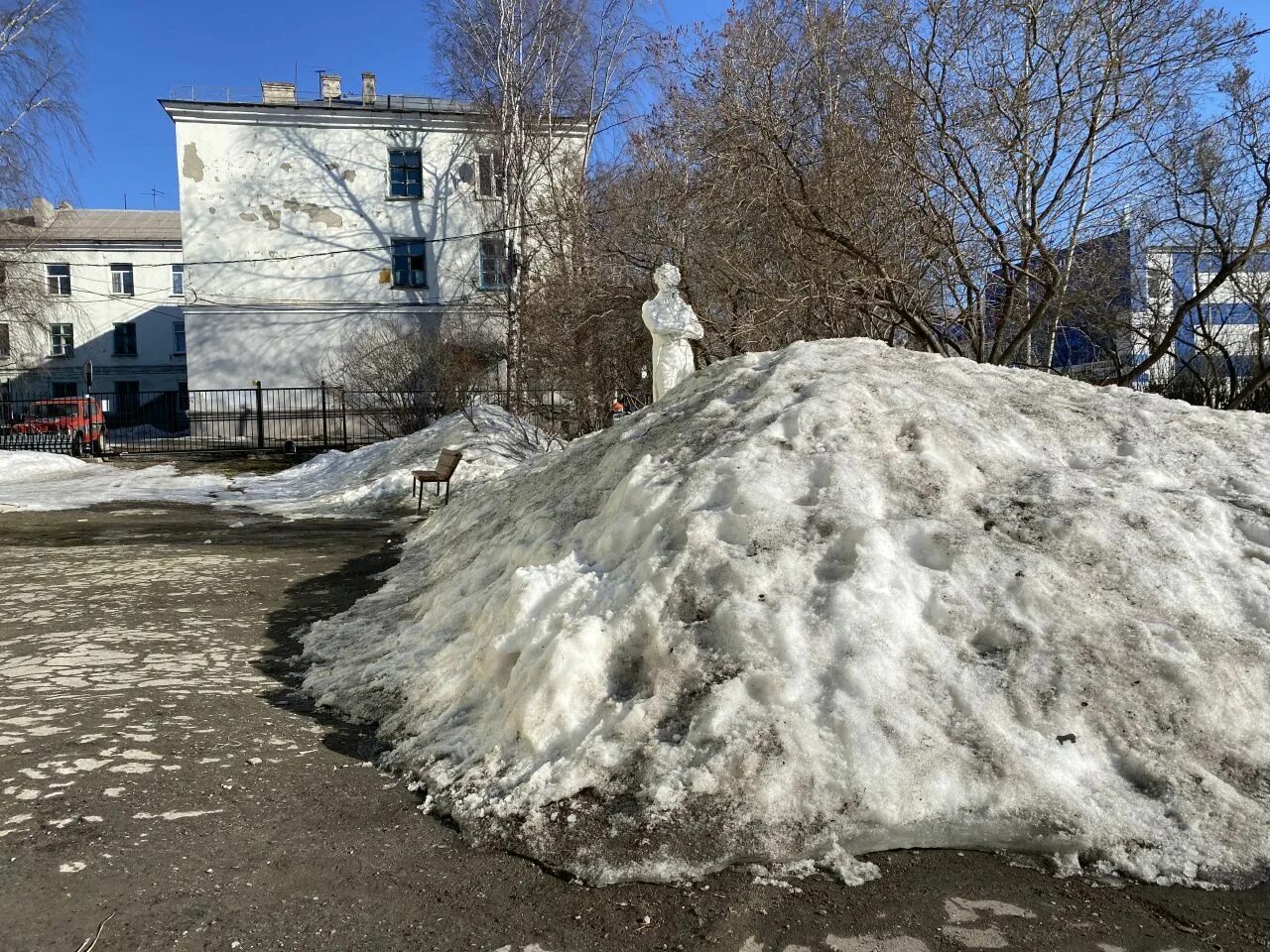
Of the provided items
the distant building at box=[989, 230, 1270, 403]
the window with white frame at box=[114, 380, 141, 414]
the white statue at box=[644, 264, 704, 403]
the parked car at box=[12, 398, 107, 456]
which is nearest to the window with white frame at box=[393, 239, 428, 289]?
the parked car at box=[12, 398, 107, 456]

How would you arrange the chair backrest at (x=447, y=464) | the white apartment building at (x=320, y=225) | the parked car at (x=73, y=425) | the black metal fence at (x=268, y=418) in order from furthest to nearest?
the white apartment building at (x=320, y=225) → the parked car at (x=73, y=425) → the black metal fence at (x=268, y=418) → the chair backrest at (x=447, y=464)

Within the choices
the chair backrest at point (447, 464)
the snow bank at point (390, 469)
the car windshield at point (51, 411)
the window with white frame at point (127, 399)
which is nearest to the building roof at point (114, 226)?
the window with white frame at point (127, 399)

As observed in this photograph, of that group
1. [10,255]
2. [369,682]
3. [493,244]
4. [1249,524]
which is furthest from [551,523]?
[493,244]

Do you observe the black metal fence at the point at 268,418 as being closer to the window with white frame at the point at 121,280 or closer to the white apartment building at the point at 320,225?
the white apartment building at the point at 320,225

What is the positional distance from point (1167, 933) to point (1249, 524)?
7.39 feet

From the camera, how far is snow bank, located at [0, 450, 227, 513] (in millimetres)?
13781

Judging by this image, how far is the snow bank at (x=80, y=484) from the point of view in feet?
45.2

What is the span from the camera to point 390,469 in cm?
1548

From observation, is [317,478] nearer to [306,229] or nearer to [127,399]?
[306,229]

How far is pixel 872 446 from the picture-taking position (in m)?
4.42

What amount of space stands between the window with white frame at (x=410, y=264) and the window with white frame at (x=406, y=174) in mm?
1513

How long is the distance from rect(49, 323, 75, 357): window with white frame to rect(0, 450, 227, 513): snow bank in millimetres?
22384

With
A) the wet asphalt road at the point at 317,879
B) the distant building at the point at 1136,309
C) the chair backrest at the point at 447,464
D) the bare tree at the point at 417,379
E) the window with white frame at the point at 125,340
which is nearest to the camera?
the wet asphalt road at the point at 317,879

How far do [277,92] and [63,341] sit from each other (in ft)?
64.9
